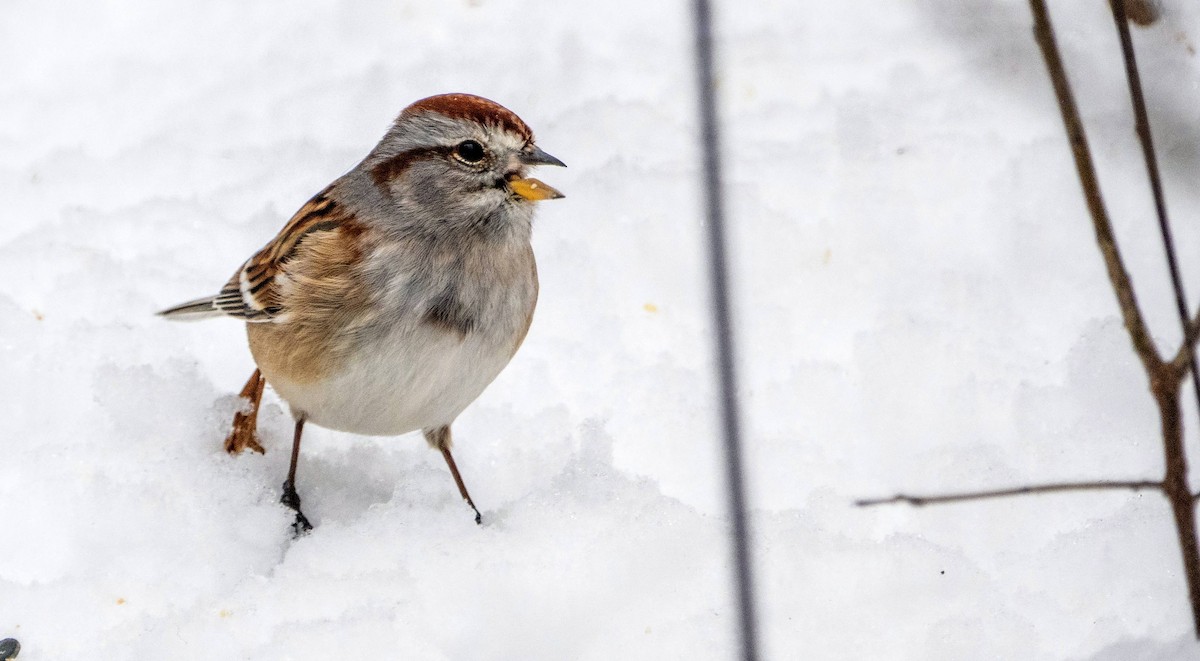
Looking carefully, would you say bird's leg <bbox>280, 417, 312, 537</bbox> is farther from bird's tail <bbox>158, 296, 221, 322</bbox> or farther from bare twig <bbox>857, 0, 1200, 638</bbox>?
bare twig <bbox>857, 0, 1200, 638</bbox>

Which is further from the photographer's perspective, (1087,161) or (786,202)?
(786,202)

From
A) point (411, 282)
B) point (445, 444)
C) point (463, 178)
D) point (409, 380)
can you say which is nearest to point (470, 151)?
point (463, 178)

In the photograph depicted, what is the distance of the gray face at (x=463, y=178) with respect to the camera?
2895 millimetres

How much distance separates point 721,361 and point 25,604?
1722 millimetres

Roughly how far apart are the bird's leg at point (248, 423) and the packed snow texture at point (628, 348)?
0.04 meters

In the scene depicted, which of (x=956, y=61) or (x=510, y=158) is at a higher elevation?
(x=510, y=158)

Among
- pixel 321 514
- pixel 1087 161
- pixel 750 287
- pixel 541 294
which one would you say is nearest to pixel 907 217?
pixel 750 287

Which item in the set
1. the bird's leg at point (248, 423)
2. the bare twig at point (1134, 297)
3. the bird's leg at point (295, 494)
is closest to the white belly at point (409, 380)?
the bird's leg at point (295, 494)

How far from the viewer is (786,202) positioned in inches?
152

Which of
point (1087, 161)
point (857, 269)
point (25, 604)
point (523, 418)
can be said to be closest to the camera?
point (1087, 161)

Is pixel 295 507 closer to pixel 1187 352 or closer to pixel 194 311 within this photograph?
pixel 194 311

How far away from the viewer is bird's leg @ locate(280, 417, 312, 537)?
3004 millimetres

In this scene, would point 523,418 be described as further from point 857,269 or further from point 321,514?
point 857,269

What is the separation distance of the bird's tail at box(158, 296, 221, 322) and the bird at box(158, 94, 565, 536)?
0.59ft
